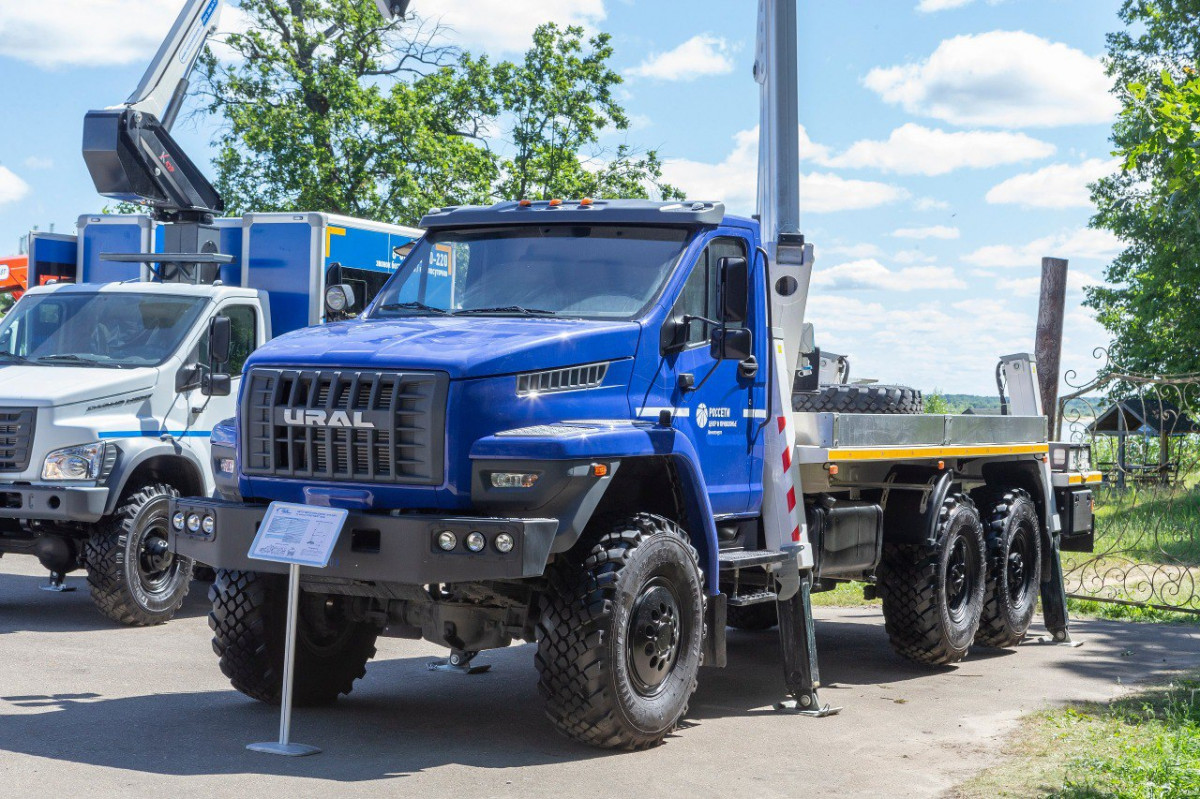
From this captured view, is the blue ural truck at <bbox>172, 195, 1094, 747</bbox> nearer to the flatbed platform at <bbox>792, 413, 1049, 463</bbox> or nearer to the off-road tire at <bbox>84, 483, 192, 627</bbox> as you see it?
the flatbed platform at <bbox>792, 413, 1049, 463</bbox>

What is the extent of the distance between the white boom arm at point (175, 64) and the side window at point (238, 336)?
3.16 metres

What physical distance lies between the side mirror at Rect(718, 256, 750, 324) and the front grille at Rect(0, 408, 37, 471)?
579cm

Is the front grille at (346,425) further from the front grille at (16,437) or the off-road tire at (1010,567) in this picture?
the off-road tire at (1010,567)

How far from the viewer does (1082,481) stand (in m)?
13.0

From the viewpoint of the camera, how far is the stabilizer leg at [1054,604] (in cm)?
1195

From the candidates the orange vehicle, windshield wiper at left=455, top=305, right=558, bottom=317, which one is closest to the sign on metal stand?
windshield wiper at left=455, top=305, right=558, bottom=317

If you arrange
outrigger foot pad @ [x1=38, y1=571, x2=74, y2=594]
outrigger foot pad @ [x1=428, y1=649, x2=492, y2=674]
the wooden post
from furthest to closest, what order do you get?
the wooden post → outrigger foot pad @ [x1=38, y1=571, x2=74, y2=594] → outrigger foot pad @ [x1=428, y1=649, x2=492, y2=674]

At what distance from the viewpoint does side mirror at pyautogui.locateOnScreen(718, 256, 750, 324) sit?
7.77 metres

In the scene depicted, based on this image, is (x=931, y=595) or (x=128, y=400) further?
(x=128, y=400)

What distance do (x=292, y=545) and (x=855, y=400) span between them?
471 centimetres

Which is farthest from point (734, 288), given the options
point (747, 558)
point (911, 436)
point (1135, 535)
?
point (1135, 535)

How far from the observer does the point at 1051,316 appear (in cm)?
1619

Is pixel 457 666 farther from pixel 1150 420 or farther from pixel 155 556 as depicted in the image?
pixel 1150 420

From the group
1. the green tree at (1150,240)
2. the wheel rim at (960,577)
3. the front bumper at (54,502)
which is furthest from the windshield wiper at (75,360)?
the green tree at (1150,240)
